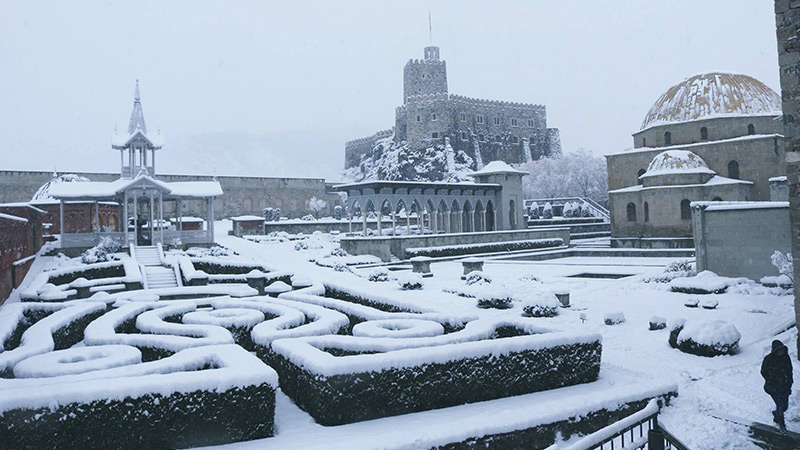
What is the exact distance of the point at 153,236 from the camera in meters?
27.4

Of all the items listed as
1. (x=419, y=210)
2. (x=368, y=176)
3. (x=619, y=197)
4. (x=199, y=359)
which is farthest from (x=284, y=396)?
(x=368, y=176)

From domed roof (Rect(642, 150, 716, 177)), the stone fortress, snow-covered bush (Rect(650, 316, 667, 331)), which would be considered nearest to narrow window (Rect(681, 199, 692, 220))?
domed roof (Rect(642, 150, 716, 177))

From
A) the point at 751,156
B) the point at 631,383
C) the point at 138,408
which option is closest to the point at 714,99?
the point at 751,156

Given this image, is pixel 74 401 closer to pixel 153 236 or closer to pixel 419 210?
pixel 153 236

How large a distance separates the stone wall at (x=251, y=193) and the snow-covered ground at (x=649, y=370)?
3710 cm

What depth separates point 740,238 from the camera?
1836 cm

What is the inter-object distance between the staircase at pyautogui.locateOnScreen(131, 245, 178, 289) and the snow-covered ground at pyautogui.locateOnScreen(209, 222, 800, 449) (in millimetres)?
8149

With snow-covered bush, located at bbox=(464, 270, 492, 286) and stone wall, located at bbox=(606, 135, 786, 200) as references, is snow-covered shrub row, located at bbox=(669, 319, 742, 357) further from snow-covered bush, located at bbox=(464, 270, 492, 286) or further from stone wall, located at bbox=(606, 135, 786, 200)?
stone wall, located at bbox=(606, 135, 786, 200)

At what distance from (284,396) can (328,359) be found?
1530 millimetres

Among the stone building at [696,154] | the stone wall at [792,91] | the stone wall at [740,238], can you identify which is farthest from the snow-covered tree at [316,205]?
the stone wall at [792,91]

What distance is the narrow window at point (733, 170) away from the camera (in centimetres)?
3412

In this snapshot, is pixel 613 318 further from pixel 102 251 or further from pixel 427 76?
pixel 427 76

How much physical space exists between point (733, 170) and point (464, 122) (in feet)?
152

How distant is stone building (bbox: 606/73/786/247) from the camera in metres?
32.8
